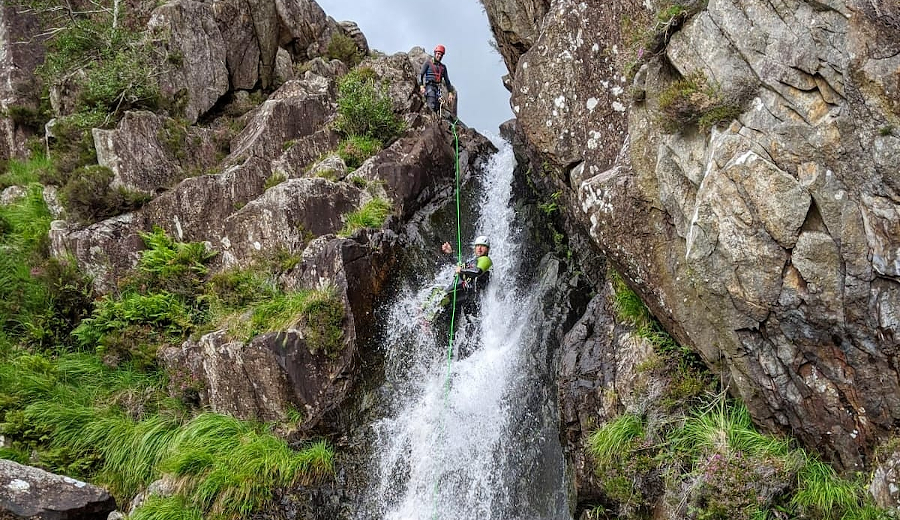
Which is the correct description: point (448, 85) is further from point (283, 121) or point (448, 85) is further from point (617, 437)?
point (617, 437)

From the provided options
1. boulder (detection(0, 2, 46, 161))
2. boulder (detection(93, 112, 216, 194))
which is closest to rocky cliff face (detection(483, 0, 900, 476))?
boulder (detection(93, 112, 216, 194))

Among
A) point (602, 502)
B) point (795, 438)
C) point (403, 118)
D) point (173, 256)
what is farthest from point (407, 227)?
point (795, 438)

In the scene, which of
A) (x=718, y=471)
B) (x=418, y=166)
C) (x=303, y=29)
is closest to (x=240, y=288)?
(x=418, y=166)

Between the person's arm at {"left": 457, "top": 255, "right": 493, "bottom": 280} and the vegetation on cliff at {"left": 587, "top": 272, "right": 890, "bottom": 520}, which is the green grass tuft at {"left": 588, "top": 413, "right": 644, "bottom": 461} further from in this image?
the person's arm at {"left": 457, "top": 255, "right": 493, "bottom": 280}

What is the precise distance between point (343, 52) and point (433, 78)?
4684 millimetres

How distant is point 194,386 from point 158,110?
8.18m

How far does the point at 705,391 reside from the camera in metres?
7.07

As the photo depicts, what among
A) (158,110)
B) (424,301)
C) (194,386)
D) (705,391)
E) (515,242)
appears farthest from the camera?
(158,110)

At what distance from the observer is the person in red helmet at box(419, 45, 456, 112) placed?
1506 centimetres

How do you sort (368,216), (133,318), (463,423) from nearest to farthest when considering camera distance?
(463,423)
(133,318)
(368,216)

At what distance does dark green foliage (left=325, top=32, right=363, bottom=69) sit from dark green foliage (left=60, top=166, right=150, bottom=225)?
7.90 meters

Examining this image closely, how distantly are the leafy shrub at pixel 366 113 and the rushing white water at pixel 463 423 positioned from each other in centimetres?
470

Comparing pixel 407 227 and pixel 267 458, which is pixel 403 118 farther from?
pixel 267 458

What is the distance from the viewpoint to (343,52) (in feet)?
59.7
